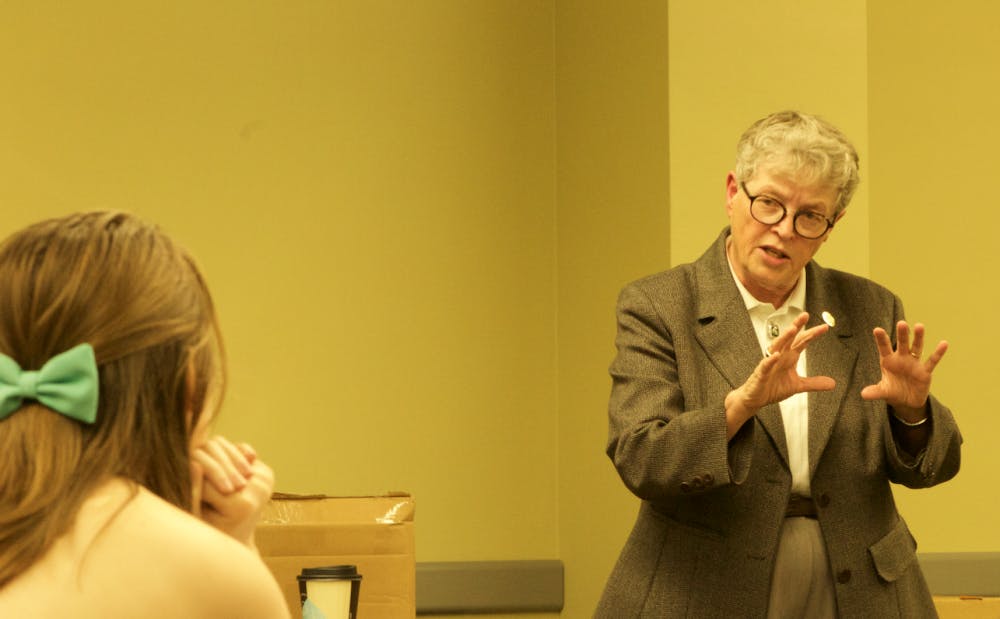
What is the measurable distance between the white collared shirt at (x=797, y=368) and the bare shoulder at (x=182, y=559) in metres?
1.15

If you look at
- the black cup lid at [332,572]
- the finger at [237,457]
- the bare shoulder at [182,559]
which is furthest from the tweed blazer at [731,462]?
the bare shoulder at [182,559]

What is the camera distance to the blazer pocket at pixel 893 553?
2232 millimetres

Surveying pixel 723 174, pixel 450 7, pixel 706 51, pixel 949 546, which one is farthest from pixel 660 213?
pixel 949 546

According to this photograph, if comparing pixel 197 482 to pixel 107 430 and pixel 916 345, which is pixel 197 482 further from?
pixel 916 345

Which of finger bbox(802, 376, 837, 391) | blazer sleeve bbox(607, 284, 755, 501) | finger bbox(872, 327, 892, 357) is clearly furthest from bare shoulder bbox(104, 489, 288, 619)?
finger bbox(872, 327, 892, 357)

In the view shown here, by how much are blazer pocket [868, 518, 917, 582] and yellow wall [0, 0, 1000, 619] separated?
1315mm

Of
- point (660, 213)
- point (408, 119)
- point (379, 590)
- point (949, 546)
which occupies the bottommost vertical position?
point (949, 546)

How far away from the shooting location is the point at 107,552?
4.14ft

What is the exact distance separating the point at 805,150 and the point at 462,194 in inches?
71.5

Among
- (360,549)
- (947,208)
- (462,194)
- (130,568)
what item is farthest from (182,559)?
Result: (947,208)

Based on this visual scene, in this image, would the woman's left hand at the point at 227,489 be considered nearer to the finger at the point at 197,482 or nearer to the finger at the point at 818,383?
the finger at the point at 197,482

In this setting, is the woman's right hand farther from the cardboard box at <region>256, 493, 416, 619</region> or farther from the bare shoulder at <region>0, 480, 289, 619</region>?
the bare shoulder at <region>0, 480, 289, 619</region>

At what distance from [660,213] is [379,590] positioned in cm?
132

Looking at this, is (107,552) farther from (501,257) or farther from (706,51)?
(501,257)
